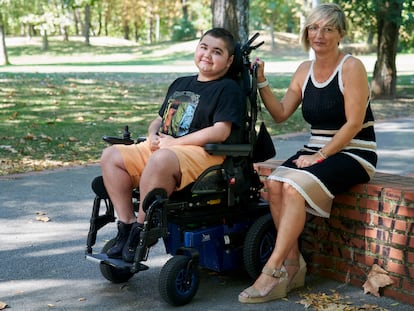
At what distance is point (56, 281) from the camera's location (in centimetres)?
427

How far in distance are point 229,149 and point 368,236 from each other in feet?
3.20

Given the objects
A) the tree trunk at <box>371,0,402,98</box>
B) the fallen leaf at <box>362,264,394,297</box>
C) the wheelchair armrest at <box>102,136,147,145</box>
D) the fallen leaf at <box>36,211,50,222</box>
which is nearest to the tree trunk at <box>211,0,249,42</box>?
the tree trunk at <box>371,0,402,98</box>

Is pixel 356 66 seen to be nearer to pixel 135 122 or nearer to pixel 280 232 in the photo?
pixel 280 232

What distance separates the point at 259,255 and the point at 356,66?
1.26m

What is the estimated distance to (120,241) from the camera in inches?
155

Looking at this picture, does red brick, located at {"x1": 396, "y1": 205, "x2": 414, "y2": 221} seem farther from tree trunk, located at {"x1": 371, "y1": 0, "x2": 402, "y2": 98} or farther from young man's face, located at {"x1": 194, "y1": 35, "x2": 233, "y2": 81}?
tree trunk, located at {"x1": 371, "y1": 0, "x2": 402, "y2": 98}

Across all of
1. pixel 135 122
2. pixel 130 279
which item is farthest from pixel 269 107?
pixel 135 122

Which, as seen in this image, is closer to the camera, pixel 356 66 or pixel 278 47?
pixel 356 66

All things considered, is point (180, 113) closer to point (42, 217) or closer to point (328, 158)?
point (328, 158)

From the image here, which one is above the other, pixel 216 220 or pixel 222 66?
pixel 222 66

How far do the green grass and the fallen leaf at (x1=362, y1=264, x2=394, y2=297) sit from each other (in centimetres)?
129

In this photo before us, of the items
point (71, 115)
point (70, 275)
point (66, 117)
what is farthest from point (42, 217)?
point (71, 115)

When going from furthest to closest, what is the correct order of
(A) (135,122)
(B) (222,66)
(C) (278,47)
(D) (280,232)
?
(C) (278,47) → (A) (135,122) → (B) (222,66) → (D) (280,232)

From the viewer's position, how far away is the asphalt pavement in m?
3.88
